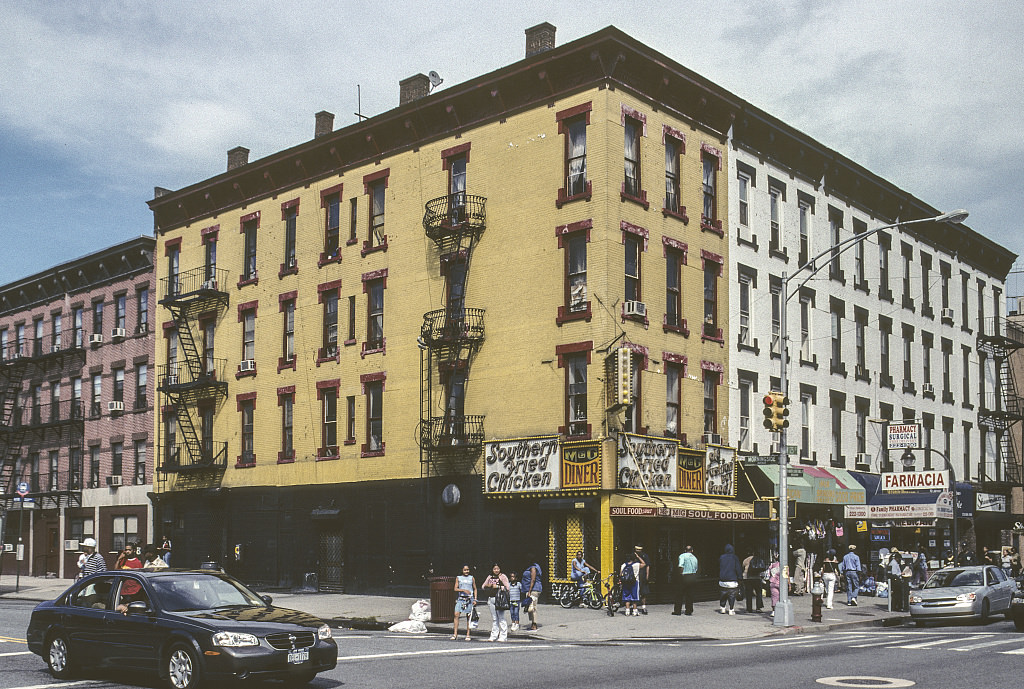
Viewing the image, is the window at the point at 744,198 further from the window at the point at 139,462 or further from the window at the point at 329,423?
the window at the point at 139,462

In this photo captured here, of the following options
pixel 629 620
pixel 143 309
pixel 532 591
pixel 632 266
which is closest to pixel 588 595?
pixel 629 620

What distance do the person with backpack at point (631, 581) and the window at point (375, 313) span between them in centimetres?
1315

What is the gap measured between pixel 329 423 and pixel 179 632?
26455 millimetres

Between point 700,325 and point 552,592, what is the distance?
9.63 meters

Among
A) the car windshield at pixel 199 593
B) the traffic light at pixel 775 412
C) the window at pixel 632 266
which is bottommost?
the car windshield at pixel 199 593

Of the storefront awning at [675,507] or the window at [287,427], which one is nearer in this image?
the storefront awning at [675,507]

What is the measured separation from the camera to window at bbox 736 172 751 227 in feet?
123

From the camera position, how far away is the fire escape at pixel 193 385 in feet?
144

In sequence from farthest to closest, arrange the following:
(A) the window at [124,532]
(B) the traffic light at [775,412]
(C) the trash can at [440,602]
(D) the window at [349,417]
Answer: (A) the window at [124,532], (D) the window at [349,417], (C) the trash can at [440,602], (B) the traffic light at [775,412]

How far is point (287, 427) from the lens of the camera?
136ft

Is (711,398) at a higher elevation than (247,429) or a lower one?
higher

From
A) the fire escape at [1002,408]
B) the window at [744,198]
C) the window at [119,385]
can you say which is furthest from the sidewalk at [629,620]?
the fire escape at [1002,408]

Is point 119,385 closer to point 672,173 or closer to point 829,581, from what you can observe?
point 672,173

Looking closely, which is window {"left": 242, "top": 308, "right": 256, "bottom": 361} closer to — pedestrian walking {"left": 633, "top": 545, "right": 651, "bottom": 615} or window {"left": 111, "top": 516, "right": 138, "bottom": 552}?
window {"left": 111, "top": 516, "right": 138, "bottom": 552}
